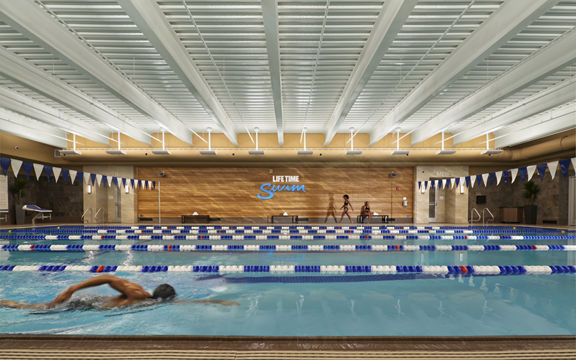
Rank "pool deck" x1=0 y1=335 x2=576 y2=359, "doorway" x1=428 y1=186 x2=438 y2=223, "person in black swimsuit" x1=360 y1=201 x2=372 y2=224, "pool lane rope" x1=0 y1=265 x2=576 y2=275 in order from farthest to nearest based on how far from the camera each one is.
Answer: "doorway" x1=428 y1=186 x2=438 y2=223 → "person in black swimsuit" x1=360 y1=201 x2=372 y2=224 → "pool lane rope" x1=0 y1=265 x2=576 y2=275 → "pool deck" x1=0 y1=335 x2=576 y2=359

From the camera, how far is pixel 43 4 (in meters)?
4.10

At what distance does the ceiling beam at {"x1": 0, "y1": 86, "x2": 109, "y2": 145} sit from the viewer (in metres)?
7.45

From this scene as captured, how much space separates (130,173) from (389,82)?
11.7m

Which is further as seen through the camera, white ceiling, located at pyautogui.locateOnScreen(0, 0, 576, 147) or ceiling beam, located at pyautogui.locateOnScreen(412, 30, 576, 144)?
ceiling beam, located at pyautogui.locateOnScreen(412, 30, 576, 144)

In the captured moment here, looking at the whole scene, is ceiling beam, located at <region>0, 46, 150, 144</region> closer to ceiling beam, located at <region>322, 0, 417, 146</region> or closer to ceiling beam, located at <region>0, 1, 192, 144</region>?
ceiling beam, located at <region>0, 1, 192, 144</region>

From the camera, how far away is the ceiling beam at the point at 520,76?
15.9 ft

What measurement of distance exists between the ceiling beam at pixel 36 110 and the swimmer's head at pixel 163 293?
7360mm

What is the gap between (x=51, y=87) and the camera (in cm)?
650

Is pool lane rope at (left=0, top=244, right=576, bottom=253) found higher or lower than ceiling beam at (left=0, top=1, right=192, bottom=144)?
lower

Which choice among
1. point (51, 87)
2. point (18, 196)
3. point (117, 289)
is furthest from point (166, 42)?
point (18, 196)

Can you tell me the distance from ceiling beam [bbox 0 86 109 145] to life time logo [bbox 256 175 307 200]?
7313 mm

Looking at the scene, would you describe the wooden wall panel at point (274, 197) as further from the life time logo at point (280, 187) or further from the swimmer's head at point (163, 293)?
the swimmer's head at point (163, 293)

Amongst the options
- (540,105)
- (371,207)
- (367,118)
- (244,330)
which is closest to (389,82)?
(367,118)

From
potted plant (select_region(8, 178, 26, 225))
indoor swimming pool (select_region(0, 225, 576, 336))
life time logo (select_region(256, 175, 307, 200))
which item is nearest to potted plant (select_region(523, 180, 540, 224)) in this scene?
indoor swimming pool (select_region(0, 225, 576, 336))
